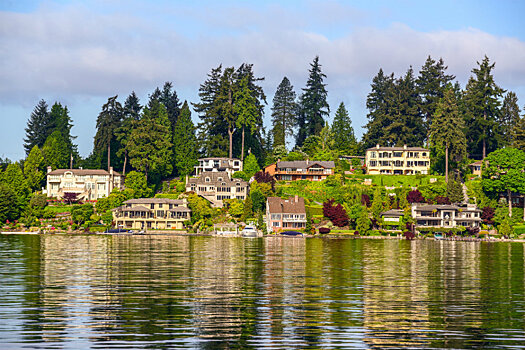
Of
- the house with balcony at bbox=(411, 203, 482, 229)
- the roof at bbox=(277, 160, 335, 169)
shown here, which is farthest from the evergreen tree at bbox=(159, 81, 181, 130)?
the house with balcony at bbox=(411, 203, 482, 229)

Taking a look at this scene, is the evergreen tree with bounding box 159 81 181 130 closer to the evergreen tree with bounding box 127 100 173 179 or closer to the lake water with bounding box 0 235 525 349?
the evergreen tree with bounding box 127 100 173 179

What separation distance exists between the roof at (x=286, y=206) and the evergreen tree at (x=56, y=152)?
48.3m

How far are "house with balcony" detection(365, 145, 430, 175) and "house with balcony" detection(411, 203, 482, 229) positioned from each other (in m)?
24.7

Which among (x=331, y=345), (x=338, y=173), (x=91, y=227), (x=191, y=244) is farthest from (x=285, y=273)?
(x=338, y=173)

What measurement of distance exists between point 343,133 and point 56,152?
62.0 meters

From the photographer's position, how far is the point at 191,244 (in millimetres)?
87375

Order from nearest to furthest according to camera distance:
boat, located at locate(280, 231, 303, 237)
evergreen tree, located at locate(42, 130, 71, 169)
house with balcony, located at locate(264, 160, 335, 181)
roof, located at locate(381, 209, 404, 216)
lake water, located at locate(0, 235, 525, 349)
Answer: lake water, located at locate(0, 235, 525, 349)
boat, located at locate(280, 231, 303, 237)
roof, located at locate(381, 209, 404, 216)
house with balcony, located at locate(264, 160, 335, 181)
evergreen tree, located at locate(42, 130, 71, 169)

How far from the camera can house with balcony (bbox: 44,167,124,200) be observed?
128m

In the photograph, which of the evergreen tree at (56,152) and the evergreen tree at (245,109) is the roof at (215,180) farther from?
the evergreen tree at (56,152)

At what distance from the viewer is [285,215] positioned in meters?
113

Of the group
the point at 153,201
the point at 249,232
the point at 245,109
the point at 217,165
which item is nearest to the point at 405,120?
the point at 245,109

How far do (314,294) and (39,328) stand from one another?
56.4ft

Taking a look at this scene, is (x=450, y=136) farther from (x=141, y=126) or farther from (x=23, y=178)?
(x=23, y=178)

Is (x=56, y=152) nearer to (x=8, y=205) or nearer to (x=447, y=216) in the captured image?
(x=8, y=205)
